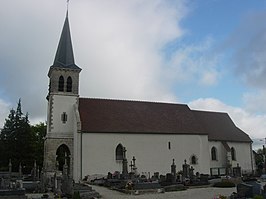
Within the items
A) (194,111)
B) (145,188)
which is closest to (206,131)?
(194,111)

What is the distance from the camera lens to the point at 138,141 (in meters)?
32.2

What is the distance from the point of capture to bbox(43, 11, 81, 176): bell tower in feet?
101

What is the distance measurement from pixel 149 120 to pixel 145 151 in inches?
149

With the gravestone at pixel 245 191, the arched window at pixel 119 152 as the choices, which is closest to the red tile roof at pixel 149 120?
the arched window at pixel 119 152

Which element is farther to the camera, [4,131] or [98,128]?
[4,131]

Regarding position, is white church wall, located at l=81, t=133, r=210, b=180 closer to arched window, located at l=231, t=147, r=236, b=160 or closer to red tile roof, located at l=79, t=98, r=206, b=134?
red tile roof, located at l=79, t=98, r=206, b=134

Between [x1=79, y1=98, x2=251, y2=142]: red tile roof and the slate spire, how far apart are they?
411 centimetres

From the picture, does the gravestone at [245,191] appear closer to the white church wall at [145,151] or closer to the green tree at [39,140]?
the white church wall at [145,151]

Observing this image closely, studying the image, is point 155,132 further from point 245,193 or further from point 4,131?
point 4,131

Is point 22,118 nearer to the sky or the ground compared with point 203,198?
nearer to the sky

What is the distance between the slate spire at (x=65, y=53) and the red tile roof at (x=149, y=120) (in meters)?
4.11

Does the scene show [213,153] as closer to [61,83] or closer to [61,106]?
[61,106]

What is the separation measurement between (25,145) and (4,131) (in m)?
4.03

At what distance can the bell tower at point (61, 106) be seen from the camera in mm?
30725
